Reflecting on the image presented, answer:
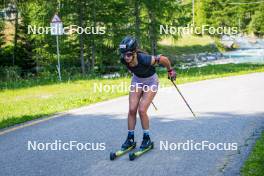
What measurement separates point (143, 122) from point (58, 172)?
1929mm

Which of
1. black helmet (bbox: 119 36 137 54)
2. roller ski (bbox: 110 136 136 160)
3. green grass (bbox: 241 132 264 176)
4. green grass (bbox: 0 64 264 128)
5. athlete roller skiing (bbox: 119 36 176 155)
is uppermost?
black helmet (bbox: 119 36 137 54)

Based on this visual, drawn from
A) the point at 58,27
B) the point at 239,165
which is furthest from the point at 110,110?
the point at 58,27

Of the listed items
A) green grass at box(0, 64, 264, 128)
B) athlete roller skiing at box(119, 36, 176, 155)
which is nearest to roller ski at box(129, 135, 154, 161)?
athlete roller skiing at box(119, 36, 176, 155)

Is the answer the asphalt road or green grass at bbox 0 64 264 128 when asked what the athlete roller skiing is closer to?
the asphalt road

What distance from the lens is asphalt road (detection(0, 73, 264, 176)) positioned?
21.8ft

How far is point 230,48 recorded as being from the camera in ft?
228

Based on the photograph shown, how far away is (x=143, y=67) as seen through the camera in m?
7.44
